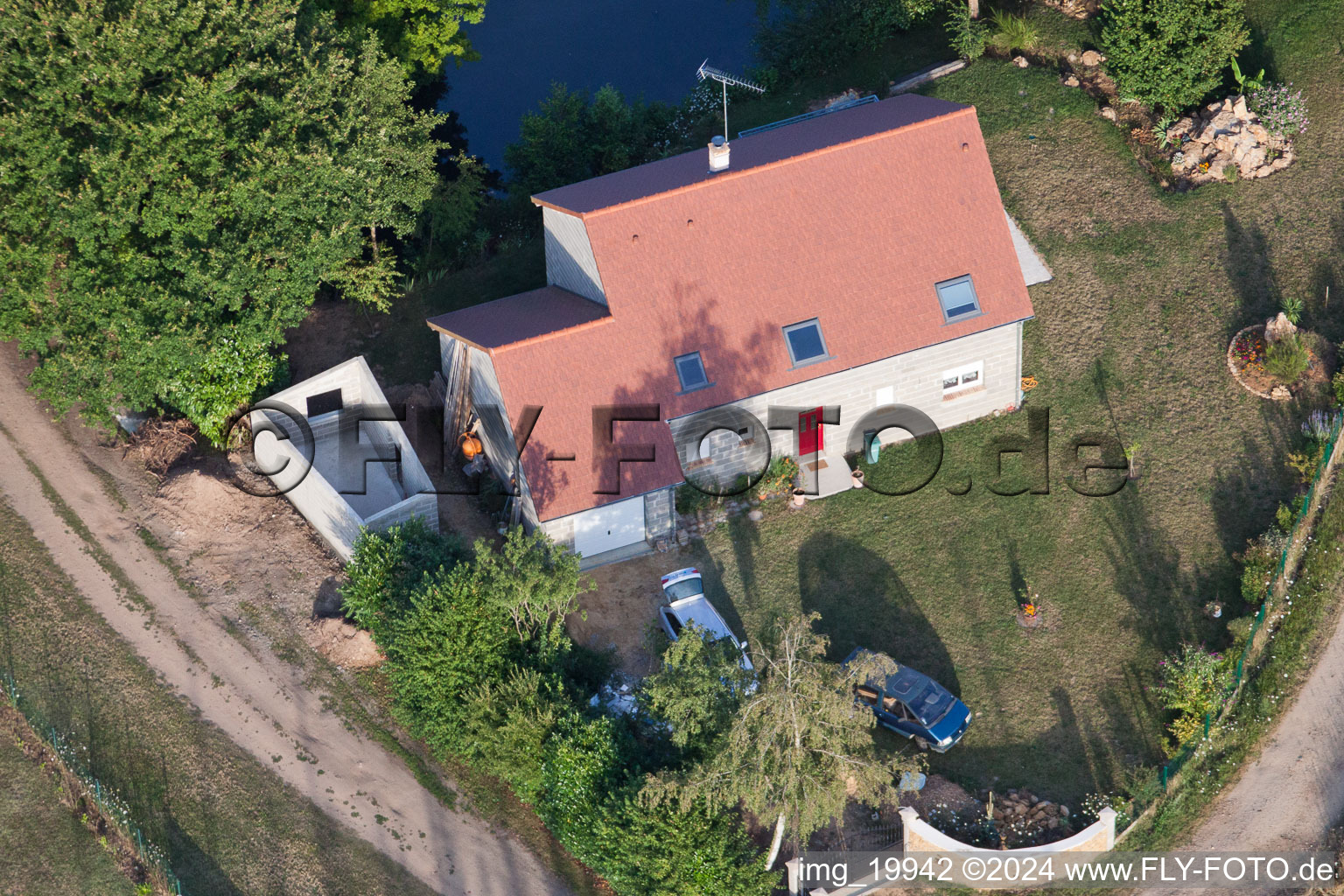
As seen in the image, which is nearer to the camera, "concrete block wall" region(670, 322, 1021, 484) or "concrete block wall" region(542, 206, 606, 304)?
"concrete block wall" region(542, 206, 606, 304)

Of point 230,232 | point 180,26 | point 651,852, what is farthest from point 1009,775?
point 180,26

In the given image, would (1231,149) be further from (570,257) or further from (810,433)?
(570,257)

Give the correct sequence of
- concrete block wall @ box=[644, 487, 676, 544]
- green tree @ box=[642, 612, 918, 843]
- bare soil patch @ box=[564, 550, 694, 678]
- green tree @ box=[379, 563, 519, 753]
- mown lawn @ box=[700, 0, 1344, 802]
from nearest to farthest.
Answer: green tree @ box=[642, 612, 918, 843], green tree @ box=[379, 563, 519, 753], mown lawn @ box=[700, 0, 1344, 802], bare soil patch @ box=[564, 550, 694, 678], concrete block wall @ box=[644, 487, 676, 544]

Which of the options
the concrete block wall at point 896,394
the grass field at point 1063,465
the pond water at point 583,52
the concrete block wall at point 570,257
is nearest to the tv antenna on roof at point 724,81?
the pond water at point 583,52

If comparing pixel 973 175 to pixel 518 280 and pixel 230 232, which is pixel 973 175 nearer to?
pixel 518 280

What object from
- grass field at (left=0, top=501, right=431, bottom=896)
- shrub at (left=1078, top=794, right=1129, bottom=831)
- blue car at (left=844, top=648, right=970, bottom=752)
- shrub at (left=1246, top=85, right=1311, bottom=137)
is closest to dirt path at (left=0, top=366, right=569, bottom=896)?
grass field at (left=0, top=501, right=431, bottom=896)

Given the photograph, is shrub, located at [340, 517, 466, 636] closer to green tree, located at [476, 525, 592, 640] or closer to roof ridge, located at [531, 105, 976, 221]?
green tree, located at [476, 525, 592, 640]
